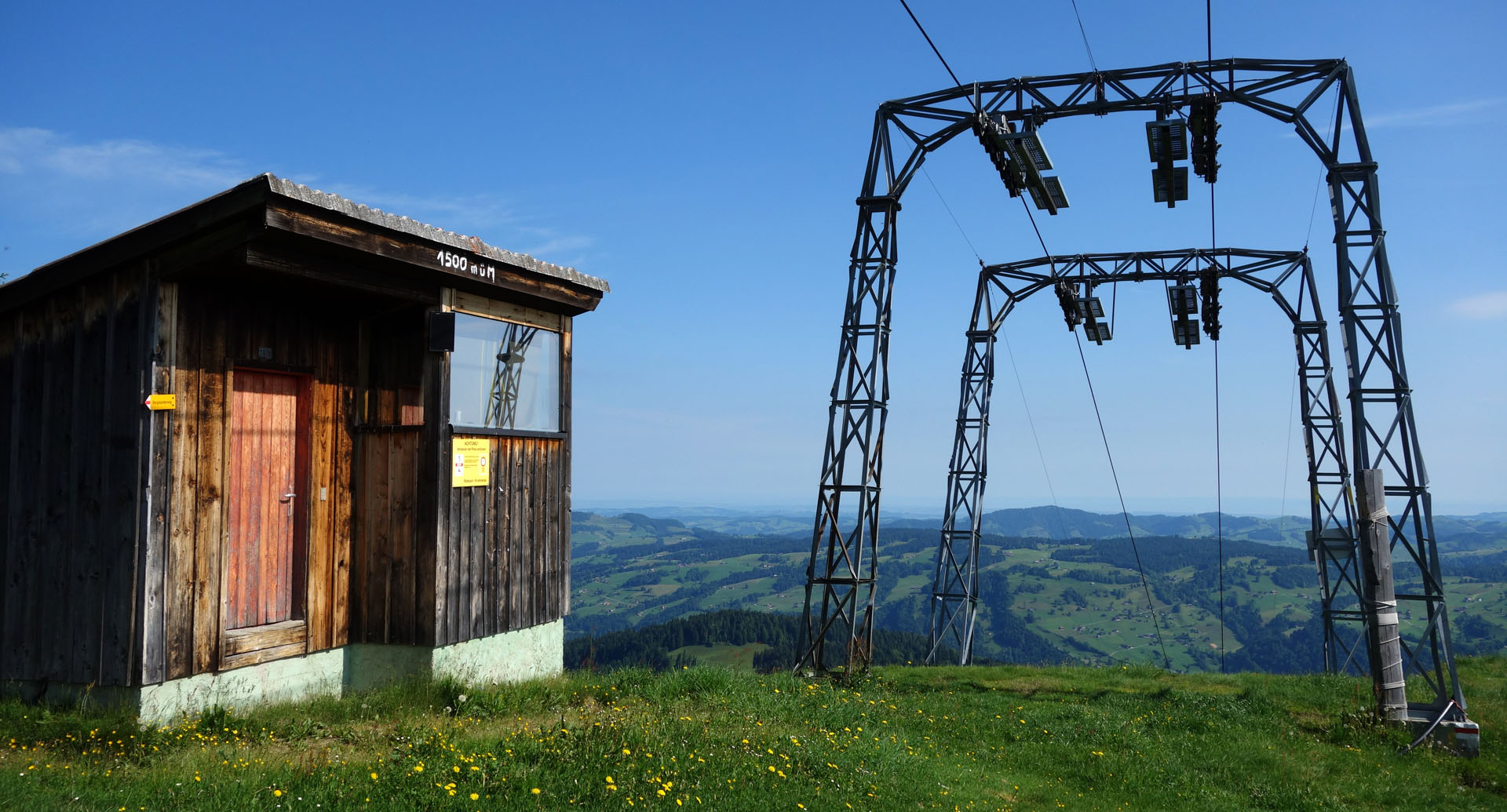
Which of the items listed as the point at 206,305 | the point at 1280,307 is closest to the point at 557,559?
the point at 206,305

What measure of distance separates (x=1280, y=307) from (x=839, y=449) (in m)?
13.1

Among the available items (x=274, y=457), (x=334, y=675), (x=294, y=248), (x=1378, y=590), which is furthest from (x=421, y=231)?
(x=1378, y=590)

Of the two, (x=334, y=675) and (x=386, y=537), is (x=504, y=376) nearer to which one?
(x=386, y=537)

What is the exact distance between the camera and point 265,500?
9.60 meters

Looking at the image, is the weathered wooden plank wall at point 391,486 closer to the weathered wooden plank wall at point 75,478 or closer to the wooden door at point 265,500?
the wooden door at point 265,500

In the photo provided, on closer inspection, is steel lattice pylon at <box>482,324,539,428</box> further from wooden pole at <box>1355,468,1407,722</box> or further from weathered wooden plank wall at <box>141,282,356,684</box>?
wooden pole at <box>1355,468,1407,722</box>

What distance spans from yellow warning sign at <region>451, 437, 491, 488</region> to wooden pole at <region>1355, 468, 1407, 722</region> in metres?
11.6

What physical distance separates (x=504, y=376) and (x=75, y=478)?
14.1 ft

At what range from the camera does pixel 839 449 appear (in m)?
15.5

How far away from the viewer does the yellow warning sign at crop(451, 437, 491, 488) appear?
10273 millimetres

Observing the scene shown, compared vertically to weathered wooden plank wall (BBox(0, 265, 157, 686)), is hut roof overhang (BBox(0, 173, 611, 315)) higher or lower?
higher

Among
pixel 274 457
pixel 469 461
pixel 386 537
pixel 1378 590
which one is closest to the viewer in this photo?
pixel 274 457

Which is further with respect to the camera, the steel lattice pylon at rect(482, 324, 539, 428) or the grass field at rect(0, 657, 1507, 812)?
the steel lattice pylon at rect(482, 324, 539, 428)

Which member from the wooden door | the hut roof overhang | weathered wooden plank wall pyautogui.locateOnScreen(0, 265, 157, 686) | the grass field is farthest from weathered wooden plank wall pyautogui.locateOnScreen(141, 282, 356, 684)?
the grass field
